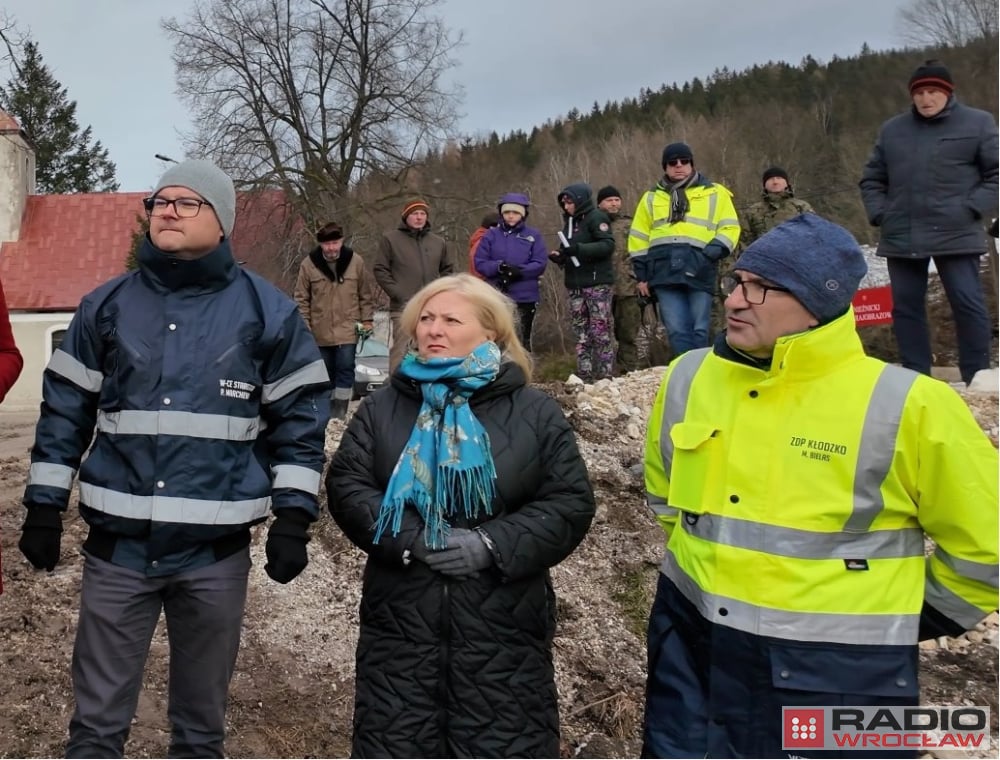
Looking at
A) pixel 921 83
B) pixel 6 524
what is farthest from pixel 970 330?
pixel 6 524

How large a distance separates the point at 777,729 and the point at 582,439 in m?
4.45

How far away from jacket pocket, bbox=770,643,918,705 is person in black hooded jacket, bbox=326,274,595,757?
2.52 feet

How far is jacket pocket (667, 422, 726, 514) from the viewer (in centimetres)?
237

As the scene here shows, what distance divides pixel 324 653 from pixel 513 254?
14.4 ft

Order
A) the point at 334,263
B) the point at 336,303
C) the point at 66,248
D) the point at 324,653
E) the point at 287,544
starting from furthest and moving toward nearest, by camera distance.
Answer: the point at 66,248
the point at 334,263
the point at 336,303
the point at 324,653
the point at 287,544

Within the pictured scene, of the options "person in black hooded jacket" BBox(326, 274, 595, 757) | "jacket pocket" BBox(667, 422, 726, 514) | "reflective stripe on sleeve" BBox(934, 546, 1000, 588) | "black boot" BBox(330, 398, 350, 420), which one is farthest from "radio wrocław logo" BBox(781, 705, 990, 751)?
"black boot" BBox(330, 398, 350, 420)

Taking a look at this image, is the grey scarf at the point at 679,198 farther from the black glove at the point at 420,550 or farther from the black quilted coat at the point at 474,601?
the black glove at the point at 420,550

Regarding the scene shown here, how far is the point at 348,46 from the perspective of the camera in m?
30.7

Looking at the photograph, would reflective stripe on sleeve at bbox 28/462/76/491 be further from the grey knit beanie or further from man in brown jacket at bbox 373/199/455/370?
man in brown jacket at bbox 373/199/455/370

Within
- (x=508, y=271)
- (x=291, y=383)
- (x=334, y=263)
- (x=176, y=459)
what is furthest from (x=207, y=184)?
(x=508, y=271)

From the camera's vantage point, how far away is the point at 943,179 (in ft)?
17.9

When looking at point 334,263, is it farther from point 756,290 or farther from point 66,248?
point 66,248

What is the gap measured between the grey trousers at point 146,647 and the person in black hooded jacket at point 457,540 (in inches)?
17.9

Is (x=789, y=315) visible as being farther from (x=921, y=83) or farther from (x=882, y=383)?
(x=921, y=83)
